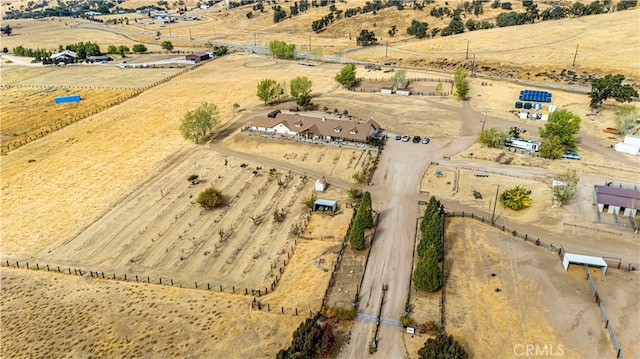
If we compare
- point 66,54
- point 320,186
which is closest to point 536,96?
point 320,186

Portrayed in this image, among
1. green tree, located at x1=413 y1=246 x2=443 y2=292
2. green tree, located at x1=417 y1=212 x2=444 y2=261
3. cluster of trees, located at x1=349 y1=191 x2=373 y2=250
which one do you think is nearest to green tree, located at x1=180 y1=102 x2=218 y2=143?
cluster of trees, located at x1=349 y1=191 x2=373 y2=250

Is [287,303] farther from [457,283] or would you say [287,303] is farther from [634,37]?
[634,37]

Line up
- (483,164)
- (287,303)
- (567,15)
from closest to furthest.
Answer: (287,303) → (483,164) → (567,15)

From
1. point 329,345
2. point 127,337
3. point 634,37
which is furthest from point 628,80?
point 127,337

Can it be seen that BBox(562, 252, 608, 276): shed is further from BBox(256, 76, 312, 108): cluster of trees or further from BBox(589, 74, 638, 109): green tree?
BBox(256, 76, 312, 108): cluster of trees

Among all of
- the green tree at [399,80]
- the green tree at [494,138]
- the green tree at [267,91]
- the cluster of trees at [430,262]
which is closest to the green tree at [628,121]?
the green tree at [494,138]

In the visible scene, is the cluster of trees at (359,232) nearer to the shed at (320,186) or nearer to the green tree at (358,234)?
the green tree at (358,234)
